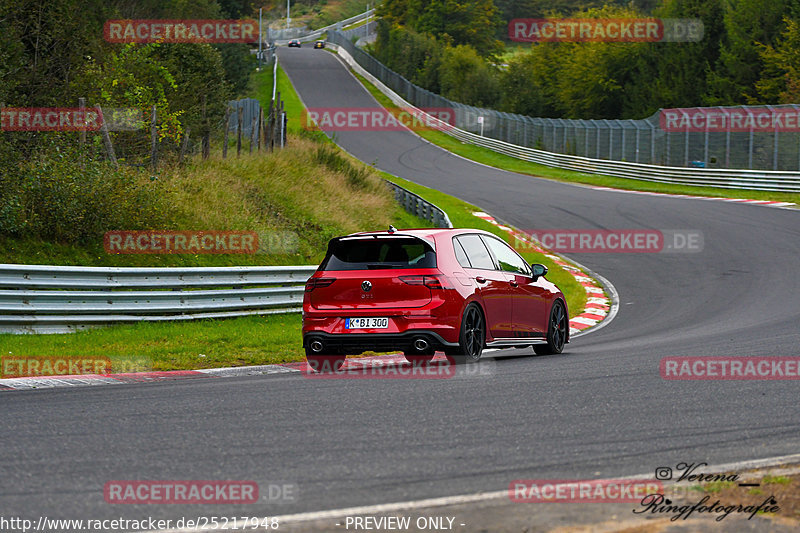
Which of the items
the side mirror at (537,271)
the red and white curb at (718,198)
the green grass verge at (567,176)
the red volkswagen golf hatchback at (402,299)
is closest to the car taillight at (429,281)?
the red volkswagen golf hatchback at (402,299)

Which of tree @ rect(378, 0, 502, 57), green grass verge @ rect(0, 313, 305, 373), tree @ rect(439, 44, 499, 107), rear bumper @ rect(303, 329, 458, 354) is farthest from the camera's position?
tree @ rect(378, 0, 502, 57)

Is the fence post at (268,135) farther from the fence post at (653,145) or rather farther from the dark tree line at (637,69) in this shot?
the dark tree line at (637,69)

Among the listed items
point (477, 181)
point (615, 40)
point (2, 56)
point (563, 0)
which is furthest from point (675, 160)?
point (563, 0)

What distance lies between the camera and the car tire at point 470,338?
34.5ft

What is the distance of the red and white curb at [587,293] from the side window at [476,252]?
512 cm

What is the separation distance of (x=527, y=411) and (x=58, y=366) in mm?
5995

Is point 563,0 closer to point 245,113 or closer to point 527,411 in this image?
point 245,113

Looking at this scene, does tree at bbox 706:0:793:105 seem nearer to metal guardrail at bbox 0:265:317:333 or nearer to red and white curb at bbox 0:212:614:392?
red and white curb at bbox 0:212:614:392

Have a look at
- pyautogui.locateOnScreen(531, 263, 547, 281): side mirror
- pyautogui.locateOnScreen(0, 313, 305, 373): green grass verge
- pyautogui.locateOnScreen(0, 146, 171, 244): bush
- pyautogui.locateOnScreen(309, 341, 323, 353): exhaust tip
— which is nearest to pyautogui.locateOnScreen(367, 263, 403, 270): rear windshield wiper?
pyautogui.locateOnScreen(309, 341, 323, 353): exhaust tip

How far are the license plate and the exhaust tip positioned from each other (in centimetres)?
36

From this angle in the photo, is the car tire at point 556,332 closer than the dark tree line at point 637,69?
Yes

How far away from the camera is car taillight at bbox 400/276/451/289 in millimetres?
10461

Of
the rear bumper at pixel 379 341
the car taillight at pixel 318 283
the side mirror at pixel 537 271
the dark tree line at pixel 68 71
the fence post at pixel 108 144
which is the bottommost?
the rear bumper at pixel 379 341

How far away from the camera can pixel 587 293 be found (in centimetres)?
2211
